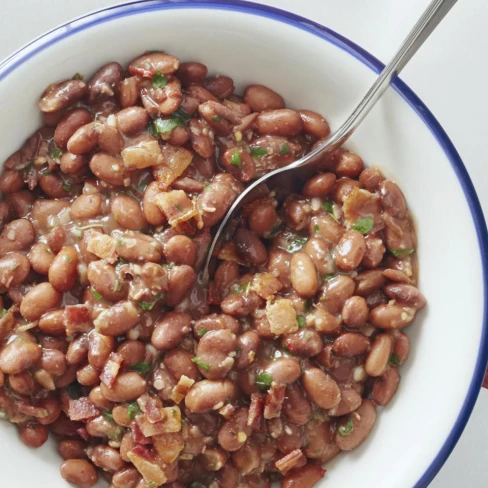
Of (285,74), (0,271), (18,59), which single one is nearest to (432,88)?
(285,74)

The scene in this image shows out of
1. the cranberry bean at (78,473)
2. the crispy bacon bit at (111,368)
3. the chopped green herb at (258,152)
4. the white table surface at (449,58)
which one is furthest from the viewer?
the white table surface at (449,58)

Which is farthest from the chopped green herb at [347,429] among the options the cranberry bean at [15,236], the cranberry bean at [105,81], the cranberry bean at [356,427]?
the cranberry bean at [105,81]

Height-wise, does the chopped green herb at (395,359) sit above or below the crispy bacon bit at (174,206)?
below

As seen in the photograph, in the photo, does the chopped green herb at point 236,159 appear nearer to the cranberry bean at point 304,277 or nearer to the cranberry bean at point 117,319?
the cranberry bean at point 304,277

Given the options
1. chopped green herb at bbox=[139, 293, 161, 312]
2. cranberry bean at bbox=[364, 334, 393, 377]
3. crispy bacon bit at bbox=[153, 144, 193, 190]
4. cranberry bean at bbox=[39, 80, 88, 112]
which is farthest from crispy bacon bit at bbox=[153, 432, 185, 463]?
cranberry bean at bbox=[39, 80, 88, 112]

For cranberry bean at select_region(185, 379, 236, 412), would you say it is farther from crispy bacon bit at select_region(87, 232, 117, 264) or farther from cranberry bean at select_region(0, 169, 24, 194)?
cranberry bean at select_region(0, 169, 24, 194)

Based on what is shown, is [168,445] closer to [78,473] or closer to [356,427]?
[78,473]

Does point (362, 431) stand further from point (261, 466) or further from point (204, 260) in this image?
point (204, 260)
